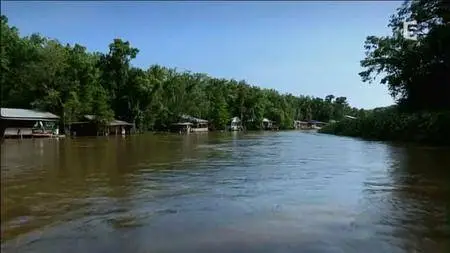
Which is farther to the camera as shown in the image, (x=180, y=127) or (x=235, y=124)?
(x=235, y=124)

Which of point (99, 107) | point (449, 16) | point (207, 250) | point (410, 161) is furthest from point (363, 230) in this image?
point (99, 107)

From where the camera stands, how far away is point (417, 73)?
35.1 metres

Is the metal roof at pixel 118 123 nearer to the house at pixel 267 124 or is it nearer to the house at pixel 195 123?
the house at pixel 195 123

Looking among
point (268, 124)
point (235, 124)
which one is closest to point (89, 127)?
point (235, 124)

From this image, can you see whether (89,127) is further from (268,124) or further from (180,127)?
(268,124)

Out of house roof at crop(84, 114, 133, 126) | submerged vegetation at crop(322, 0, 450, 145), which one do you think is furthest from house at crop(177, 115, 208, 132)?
submerged vegetation at crop(322, 0, 450, 145)

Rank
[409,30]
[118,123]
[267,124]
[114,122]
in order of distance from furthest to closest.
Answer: [267,124], [118,123], [114,122], [409,30]

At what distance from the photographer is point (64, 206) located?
9.28 meters

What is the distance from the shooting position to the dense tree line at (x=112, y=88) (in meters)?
45.0

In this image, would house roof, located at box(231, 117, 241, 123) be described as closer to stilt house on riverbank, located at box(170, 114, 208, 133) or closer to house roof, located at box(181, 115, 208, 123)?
stilt house on riverbank, located at box(170, 114, 208, 133)

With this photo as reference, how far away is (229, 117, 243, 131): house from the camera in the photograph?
92.9m

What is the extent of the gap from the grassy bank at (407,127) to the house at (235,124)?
1574 inches

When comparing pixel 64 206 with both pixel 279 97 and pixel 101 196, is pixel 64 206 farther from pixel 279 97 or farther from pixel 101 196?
pixel 279 97

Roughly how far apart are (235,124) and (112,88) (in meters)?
38.1
